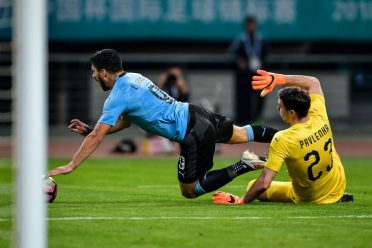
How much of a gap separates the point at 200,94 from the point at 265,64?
76.6 inches

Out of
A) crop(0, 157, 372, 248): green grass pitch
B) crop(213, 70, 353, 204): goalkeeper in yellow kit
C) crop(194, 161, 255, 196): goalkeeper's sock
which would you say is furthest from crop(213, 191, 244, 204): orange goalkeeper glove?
crop(194, 161, 255, 196): goalkeeper's sock

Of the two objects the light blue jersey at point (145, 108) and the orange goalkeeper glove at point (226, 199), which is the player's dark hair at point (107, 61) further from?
the orange goalkeeper glove at point (226, 199)

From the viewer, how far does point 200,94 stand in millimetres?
26422

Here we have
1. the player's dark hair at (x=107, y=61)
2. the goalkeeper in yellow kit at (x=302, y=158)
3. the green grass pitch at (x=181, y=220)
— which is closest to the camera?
the green grass pitch at (x=181, y=220)

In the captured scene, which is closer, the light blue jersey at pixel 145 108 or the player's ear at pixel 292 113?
the player's ear at pixel 292 113

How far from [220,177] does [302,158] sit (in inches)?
51.6

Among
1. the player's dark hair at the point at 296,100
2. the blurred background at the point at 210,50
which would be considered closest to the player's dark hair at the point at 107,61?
the player's dark hair at the point at 296,100

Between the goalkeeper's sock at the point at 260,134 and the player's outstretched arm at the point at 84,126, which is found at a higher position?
the player's outstretched arm at the point at 84,126

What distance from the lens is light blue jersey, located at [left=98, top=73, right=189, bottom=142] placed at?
11297 millimetres

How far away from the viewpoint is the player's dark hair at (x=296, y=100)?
10.5 meters

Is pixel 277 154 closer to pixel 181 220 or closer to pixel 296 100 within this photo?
pixel 296 100

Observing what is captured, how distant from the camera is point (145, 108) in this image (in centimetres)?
1155

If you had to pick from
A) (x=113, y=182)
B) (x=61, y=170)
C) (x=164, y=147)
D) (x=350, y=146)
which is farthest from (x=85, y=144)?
(x=350, y=146)

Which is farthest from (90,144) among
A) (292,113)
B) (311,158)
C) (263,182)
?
(311,158)
